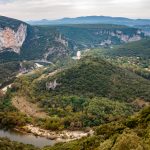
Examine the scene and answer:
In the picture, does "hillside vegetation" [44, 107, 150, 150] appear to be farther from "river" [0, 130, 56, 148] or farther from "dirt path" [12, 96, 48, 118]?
"dirt path" [12, 96, 48, 118]

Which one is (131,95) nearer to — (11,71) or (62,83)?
(62,83)

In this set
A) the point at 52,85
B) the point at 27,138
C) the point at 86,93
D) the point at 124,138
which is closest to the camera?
the point at 124,138

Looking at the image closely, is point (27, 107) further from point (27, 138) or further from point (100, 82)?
point (27, 138)

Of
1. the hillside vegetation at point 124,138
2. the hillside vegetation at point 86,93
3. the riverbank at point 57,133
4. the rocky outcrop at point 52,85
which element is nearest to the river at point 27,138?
the riverbank at point 57,133

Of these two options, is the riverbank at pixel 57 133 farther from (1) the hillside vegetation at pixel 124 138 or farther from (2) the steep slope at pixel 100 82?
(2) the steep slope at pixel 100 82

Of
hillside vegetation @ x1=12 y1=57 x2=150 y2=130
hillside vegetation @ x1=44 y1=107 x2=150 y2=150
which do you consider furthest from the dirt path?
hillside vegetation @ x1=44 y1=107 x2=150 y2=150

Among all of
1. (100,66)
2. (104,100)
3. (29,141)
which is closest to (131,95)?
(104,100)

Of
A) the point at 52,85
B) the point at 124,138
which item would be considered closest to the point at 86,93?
the point at 52,85
